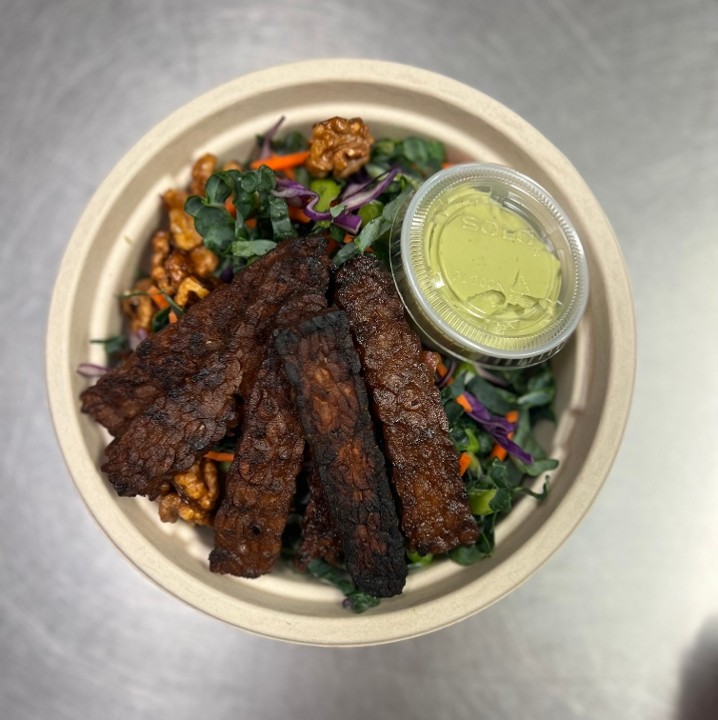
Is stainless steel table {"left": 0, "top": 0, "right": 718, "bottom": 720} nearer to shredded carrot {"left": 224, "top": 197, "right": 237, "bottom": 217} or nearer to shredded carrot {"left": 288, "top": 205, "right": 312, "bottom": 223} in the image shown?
shredded carrot {"left": 224, "top": 197, "right": 237, "bottom": 217}

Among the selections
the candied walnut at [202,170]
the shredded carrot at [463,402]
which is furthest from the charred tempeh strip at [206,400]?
the shredded carrot at [463,402]

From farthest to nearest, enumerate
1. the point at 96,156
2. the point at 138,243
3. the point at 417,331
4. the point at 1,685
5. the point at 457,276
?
1. the point at 96,156
2. the point at 1,685
3. the point at 138,243
4. the point at 417,331
5. the point at 457,276

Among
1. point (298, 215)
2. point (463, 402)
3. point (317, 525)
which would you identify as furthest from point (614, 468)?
point (298, 215)

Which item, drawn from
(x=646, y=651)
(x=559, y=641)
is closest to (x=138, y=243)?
(x=559, y=641)

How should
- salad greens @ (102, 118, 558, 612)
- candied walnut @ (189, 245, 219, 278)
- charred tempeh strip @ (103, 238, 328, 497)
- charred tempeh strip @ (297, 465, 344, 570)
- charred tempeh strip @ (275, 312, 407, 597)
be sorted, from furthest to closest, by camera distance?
candied walnut @ (189, 245, 219, 278), salad greens @ (102, 118, 558, 612), charred tempeh strip @ (297, 465, 344, 570), charred tempeh strip @ (103, 238, 328, 497), charred tempeh strip @ (275, 312, 407, 597)

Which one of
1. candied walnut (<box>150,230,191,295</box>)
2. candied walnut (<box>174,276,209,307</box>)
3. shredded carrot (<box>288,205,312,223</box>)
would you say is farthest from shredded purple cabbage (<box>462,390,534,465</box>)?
candied walnut (<box>150,230,191,295</box>)

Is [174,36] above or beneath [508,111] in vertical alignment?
above

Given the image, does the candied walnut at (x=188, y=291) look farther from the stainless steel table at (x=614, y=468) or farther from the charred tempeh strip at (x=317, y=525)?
the stainless steel table at (x=614, y=468)

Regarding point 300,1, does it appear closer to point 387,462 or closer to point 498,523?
point 387,462
